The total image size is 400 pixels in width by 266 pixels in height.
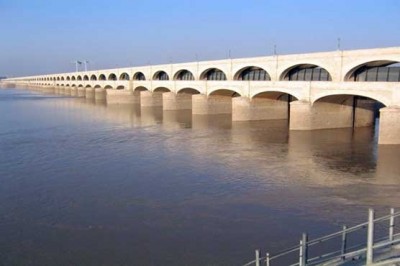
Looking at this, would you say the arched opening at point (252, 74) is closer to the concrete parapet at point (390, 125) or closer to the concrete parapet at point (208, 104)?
the concrete parapet at point (208, 104)

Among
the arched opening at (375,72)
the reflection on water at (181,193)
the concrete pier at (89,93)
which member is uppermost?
the arched opening at (375,72)

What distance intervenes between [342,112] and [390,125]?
873 cm

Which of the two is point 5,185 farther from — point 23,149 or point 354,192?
point 354,192

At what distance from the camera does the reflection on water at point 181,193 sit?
1123cm

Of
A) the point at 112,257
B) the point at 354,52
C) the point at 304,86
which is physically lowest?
the point at 112,257

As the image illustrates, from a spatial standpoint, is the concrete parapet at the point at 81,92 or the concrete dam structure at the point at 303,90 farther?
the concrete parapet at the point at 81,92

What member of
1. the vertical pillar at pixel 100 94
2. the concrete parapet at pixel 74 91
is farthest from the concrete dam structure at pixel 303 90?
the concrete parapet at pixel 74 91

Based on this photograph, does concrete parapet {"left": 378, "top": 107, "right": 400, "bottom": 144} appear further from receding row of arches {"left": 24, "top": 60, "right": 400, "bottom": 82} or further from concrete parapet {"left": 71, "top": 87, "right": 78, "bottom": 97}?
concrete parapet {"left": 71, "top": 87, "right": 78, "bottom": 97}

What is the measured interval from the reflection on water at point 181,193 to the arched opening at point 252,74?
1445 cm

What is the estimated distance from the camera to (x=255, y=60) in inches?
1587

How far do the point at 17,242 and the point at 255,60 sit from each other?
32.4m

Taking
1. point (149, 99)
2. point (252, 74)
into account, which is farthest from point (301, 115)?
point (149, 99)

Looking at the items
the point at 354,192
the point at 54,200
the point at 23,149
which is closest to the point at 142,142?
the point at 23,149

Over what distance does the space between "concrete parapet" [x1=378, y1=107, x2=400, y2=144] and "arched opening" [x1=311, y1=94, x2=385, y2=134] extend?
21.2ft
